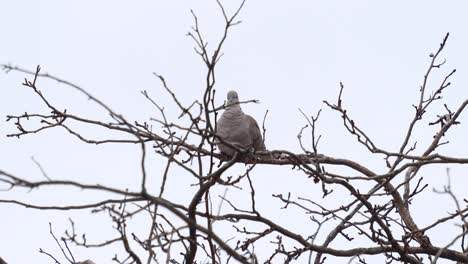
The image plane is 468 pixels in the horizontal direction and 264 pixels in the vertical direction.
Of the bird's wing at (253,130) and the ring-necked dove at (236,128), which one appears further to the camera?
the bird's wing at (253,130)

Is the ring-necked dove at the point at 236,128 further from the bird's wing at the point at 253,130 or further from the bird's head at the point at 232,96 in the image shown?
the bird's head at the point at 232,96

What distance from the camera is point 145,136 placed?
4547mm

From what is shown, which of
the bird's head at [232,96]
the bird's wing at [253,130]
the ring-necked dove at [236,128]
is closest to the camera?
the ring-necked dove at [236,128]

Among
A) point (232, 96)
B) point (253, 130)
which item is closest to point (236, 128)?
point (253, 130)

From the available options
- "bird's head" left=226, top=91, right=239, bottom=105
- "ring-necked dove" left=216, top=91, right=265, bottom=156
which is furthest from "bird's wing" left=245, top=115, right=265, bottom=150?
"bird's head" left=226, top=91, right=239, bottom=105

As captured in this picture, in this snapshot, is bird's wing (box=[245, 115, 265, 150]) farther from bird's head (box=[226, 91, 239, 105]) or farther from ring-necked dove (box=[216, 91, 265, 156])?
bird's head (box=[226, 91, 239, 105])

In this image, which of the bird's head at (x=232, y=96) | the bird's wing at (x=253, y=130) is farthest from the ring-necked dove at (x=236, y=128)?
the bird's head at (x=232, y=96)

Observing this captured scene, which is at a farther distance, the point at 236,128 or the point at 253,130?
the point at 253,130

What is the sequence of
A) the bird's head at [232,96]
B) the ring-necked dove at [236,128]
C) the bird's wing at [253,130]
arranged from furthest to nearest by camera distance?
the bird's head at [232,96] → the bird's wing at [253,130] → the ring-necked dove at [236,128]

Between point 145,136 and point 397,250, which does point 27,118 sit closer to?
point 145,136

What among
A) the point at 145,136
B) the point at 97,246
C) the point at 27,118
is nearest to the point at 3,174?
the point at 97,246

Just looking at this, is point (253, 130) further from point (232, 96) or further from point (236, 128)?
point (232, 96)

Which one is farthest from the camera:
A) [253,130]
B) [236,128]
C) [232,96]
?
[232,96]

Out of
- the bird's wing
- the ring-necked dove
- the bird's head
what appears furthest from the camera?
the bird's head
